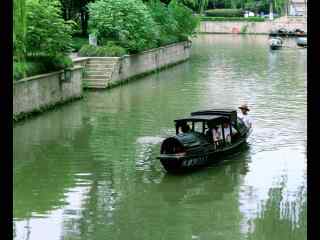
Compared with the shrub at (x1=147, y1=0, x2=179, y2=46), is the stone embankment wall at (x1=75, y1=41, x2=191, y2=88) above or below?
below

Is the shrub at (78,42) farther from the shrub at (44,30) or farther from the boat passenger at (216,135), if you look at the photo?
the boat passenger at (216,135)

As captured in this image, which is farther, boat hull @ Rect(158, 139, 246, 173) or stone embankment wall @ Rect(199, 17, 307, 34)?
stone embankment wall @ Rect(199, 17, 307, 34)

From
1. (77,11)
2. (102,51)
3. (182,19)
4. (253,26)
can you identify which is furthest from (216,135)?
(253,26)

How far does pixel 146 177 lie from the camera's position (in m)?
14.5

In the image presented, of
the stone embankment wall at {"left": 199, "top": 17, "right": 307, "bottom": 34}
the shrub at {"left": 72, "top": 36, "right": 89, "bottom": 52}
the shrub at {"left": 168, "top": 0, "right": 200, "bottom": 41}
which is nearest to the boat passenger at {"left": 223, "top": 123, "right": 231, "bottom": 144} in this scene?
the shrub at {"left": 72, "top": 36, "right": 89, "bottom": 52}

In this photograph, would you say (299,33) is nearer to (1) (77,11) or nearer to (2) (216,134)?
(1) (77,11)

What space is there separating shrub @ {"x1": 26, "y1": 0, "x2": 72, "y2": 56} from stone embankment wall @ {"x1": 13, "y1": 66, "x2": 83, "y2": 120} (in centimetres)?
104

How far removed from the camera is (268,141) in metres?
18.5

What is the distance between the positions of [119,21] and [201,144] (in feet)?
67.9

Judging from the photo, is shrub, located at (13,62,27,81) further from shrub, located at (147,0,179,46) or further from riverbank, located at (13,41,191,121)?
shrub, located at (147,0,179,46)

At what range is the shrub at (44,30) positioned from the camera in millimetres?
23734

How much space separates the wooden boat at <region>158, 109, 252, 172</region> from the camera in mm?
14117
